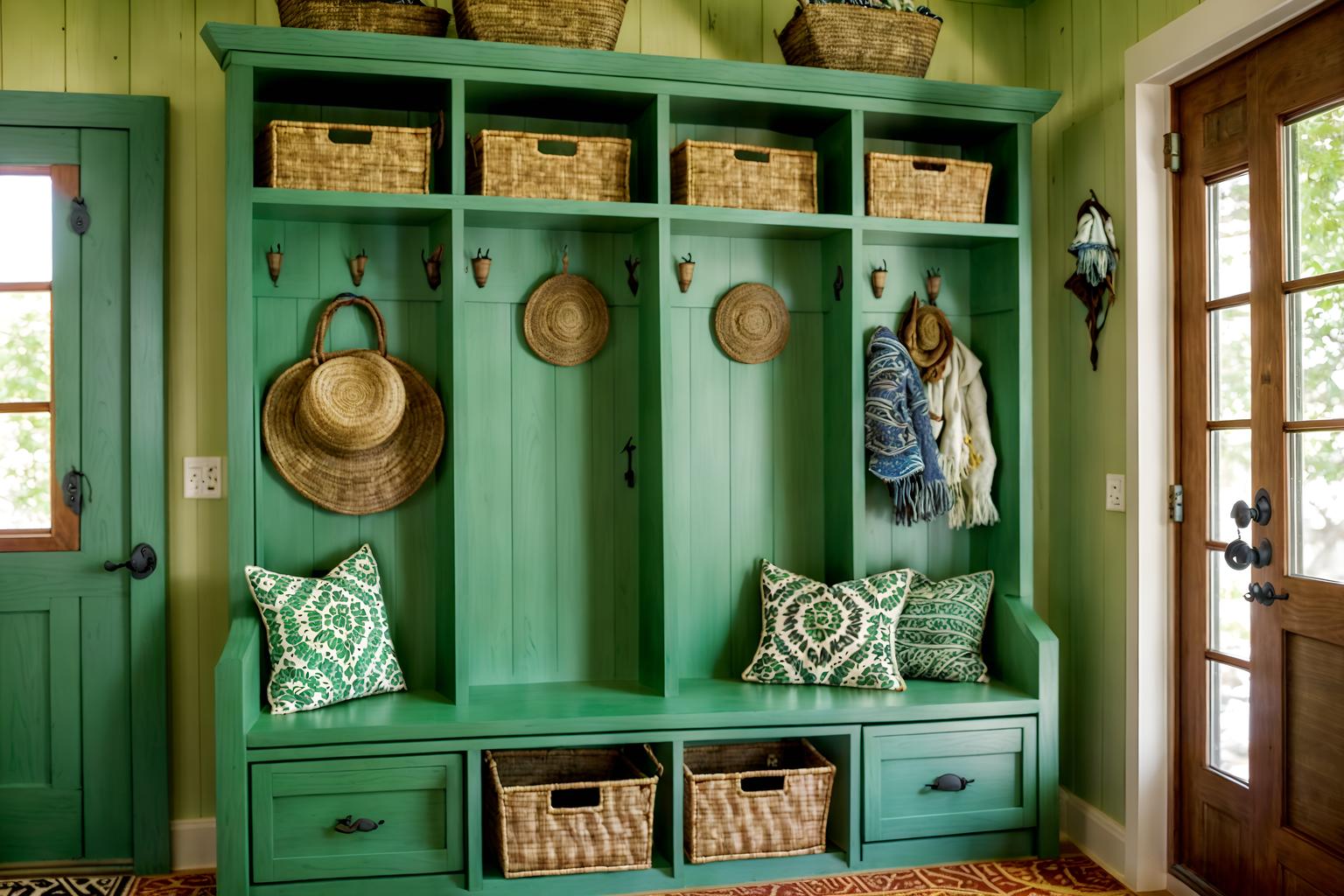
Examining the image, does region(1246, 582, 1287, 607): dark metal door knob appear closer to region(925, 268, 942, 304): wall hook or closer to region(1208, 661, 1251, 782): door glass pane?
region(1208, 661, 1251, 782): door glass pane

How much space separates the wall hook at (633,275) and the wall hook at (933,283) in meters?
0.95

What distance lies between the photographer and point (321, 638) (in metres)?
2.91

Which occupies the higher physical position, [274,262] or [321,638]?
[274,262]

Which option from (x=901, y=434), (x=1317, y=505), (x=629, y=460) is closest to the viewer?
(x=1317, y=505)

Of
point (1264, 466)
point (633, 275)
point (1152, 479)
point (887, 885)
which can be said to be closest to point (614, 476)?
point (633, 275)

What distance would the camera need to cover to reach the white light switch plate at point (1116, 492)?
10.3 ft

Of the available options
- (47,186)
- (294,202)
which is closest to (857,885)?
(294,202)

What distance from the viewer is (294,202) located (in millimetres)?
2889

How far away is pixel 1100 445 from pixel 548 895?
6.61 feet

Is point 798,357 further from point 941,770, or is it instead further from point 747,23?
point 941,770

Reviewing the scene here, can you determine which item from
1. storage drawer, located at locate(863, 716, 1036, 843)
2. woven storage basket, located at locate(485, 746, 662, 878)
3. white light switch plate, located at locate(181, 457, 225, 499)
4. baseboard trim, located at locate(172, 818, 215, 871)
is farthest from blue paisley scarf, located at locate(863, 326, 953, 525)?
baseboard trim, located at locate(172, 818, 215, 871)

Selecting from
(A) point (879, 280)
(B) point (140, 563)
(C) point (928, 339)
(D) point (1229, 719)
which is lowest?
(D) point (1229, 719)

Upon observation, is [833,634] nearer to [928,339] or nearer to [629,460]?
[629,460]

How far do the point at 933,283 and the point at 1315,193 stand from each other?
47.6 inches
